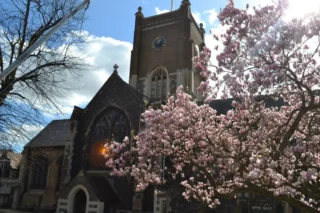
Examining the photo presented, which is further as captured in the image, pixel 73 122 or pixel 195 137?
pixel 73 122

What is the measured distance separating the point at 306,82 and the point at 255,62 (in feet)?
6.32

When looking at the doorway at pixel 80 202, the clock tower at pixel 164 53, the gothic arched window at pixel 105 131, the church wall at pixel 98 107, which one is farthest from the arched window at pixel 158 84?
the doorway at pixel 80 202

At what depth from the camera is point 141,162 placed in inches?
493

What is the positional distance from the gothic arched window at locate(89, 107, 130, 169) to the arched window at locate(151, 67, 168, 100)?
23.5 feet

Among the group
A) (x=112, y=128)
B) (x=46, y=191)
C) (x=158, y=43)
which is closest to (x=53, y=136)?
(x=46, y=191)

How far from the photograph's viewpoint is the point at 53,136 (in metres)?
36.1

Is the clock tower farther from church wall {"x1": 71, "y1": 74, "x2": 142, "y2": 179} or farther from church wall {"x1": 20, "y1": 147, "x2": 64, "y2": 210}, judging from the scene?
church wall {"x1": 20, "y1": 147, "x2": 64, "y2": 210}

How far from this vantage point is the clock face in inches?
1409

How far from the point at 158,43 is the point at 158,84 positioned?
5017 mm

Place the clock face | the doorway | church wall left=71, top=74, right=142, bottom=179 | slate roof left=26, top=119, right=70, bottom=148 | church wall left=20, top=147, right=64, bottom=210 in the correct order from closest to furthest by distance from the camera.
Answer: the doorway, church wall left=71, top=74, right=142, bottom=179, church wall left=20, top=147, right=64, bottom=210, slate roof left=26, top=119, right=70, bottom=148, the clock face

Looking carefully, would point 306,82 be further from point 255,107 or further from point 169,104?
point 169,104

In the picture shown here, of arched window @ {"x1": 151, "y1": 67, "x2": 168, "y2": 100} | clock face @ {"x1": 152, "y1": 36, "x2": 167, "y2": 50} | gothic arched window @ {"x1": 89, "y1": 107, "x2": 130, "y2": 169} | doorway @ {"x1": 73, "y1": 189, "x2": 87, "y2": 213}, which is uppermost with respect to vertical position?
clock face @ {"x1": 152, "y1": 36, "x2": 167, "y2": 50}

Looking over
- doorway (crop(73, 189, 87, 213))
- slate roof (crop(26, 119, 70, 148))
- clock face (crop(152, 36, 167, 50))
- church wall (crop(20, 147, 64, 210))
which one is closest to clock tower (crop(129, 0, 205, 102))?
clock face (crop(152, 36, 167, 50))

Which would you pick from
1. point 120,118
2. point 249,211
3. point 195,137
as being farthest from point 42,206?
point 195,137
